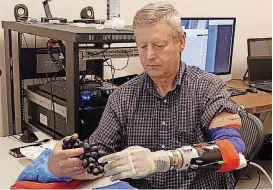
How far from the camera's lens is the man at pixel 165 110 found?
4.72 feet

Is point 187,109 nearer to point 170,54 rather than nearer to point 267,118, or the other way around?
point 170,54

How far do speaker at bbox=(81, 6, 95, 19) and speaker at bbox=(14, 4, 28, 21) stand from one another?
1.06 ft

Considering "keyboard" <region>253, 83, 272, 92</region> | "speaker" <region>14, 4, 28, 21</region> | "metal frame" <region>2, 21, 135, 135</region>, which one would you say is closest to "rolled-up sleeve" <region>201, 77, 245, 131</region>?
"metal frame" <region>2, 21, 135, 135</region>

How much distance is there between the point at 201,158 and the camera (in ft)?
3.74

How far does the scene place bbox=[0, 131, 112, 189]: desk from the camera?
146cm

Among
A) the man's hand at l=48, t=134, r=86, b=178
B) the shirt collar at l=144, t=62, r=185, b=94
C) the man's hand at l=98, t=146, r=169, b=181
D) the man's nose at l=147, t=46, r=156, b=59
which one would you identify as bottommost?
the man's hand at l=48, t=134, r=86, b=178

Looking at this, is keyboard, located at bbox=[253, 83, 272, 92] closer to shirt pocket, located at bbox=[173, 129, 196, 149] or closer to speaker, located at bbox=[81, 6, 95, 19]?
speaker, located at bbox=[81, 6, 95, 19]

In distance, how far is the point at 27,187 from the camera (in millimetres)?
1374

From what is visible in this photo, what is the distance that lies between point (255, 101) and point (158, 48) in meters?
1.36

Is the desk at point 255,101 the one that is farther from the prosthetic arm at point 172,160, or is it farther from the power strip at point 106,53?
the prosthetic arm at point 172,160

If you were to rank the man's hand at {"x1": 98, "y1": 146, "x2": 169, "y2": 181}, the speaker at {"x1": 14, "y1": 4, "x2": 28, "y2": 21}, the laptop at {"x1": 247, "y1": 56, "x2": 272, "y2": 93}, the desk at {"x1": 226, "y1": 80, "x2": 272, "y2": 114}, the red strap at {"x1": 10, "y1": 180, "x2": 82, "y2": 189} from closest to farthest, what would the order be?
the man's hand at {"x1": 98, "y1": 146, "x2": 169, "y2": 181} < the red strap at {"x1": 10, "y1": 180, "x2": 82, "y2": 189} < the speaker at {"x1": 14, "y1": 4, "x2": 28, "y2": 21} < the desk at {"x1": 226, "y1": 80, "x2": 272, "y2": 114} < the laptop at {"x1": 247, "y1": 56, "x2": 272, "y2": 93}

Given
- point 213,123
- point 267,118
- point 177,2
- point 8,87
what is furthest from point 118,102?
point 267,118

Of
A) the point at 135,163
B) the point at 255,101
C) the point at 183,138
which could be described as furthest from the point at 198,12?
A: the point at 135,163

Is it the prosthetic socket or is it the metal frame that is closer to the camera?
the prosthetic socket
